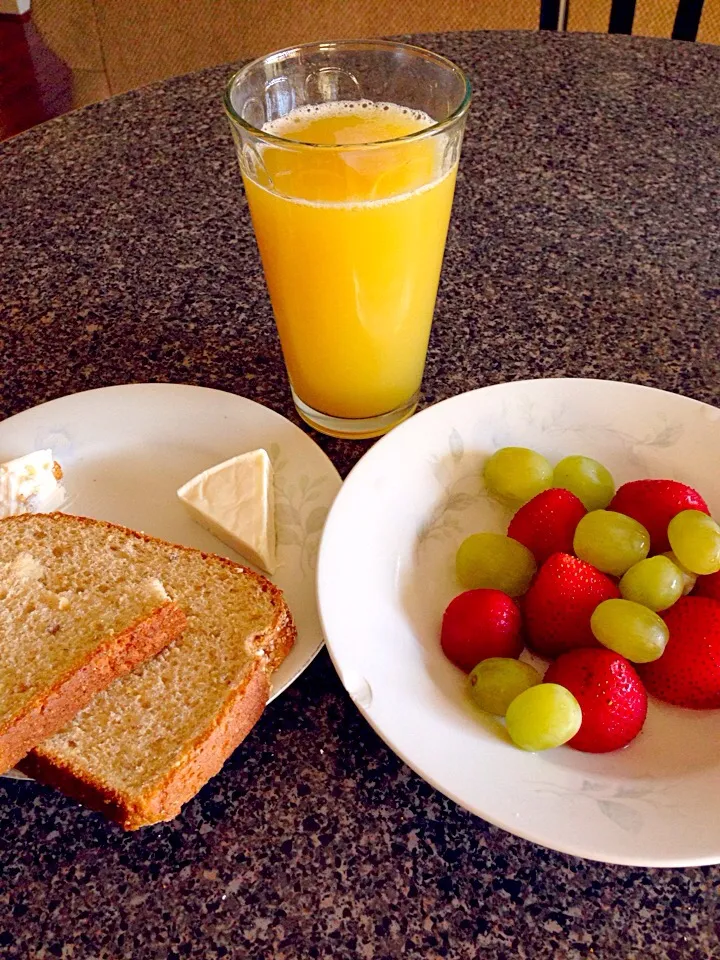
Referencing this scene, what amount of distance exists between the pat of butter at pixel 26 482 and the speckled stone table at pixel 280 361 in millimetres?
179

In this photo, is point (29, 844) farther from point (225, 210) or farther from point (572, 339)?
point (225, 210)

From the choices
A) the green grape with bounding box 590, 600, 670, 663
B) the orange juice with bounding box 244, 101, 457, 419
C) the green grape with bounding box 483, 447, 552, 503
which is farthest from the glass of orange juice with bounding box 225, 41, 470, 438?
the green grape with bounding box 590, 600, 670, 663

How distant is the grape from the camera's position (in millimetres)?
685

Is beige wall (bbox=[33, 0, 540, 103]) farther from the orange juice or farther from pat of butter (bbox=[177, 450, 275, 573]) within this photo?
pat of butter (bbox=[177, 450, 275, 573])

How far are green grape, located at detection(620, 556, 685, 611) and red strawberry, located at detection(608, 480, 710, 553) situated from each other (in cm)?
6

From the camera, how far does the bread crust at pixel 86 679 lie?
0.69 m

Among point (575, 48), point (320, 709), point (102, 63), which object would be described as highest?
point (575, 48)

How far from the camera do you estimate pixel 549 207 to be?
4.38ft

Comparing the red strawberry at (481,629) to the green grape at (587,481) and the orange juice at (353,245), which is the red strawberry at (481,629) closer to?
the green grape at (587,481)

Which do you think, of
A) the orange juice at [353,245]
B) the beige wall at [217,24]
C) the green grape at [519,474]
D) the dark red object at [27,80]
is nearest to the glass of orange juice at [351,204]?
the orange juice at [353,245]

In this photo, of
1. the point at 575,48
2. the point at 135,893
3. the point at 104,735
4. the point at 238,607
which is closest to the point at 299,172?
the point at 238,607

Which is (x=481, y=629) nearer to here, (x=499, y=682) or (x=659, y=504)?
(x=499, y=682)

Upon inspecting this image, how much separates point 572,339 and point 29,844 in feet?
2.86

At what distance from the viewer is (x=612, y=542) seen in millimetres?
758
